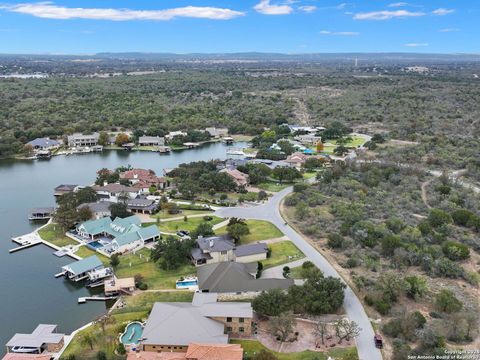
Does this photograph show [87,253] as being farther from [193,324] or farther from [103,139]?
[103,139]

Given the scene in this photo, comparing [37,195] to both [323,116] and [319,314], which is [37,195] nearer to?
[319,314]

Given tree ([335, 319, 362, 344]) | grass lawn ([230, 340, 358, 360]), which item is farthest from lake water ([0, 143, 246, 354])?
tree ([335, 319, 362, 344])

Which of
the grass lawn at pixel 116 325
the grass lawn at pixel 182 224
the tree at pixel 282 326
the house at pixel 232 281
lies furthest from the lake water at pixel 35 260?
the tree at pixel 282 326

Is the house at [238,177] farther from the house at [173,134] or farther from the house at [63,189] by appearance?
the house at [173,134]

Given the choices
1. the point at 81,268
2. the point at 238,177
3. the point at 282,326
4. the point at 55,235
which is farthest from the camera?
the point at 238,177

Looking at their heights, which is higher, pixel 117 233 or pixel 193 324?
pixel 193 324

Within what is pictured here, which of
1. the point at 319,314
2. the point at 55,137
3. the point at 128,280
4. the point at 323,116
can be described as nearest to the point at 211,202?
the point at 128,280

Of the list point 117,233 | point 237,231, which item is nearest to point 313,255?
point 237,231
